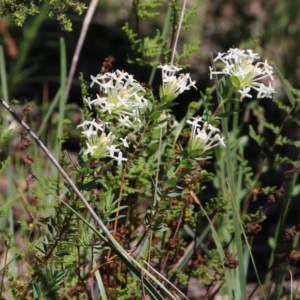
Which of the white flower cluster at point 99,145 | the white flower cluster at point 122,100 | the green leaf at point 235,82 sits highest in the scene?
the green leaf at point 235,82

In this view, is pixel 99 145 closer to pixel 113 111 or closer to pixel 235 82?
pixel 113 111

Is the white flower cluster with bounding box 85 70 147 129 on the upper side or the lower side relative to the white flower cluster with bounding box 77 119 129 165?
upper

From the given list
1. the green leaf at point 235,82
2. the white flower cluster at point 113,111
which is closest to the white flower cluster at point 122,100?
the white flower cluster at point 113,111

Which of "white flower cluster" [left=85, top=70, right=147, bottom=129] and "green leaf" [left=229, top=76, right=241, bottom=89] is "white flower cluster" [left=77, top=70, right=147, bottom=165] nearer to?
"white flower cluster" [left=85, top=70, right=147, bottom=129]

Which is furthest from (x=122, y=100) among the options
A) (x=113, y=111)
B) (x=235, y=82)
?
(x=235, y=82)

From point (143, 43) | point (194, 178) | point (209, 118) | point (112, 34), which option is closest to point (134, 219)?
point (194, 178)

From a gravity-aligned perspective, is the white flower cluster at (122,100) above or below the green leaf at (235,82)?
below

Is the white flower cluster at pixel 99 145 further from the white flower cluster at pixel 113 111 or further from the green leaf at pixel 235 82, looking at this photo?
the green leaf at pixel 235 82

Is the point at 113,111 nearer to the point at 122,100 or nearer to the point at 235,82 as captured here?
the point at 122,100

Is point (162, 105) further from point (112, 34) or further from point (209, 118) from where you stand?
point (112, 34)

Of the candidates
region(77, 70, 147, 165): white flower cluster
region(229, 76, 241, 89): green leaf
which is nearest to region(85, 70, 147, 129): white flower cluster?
region(77, 70, 147, 165): white flower cluster

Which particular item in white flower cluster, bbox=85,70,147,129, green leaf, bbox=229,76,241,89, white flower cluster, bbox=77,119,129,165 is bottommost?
white flower cluster, bbox=77,119,129,165
